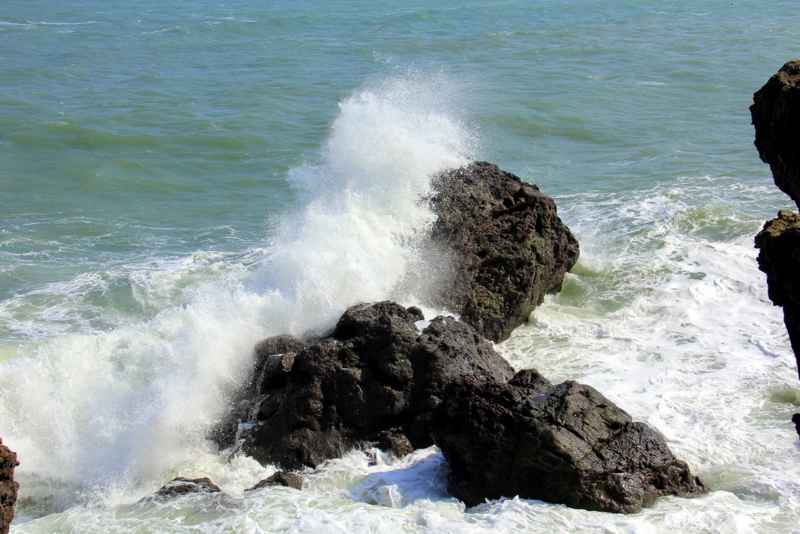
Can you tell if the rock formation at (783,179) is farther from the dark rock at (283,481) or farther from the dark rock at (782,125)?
the dark rock at (283,481)

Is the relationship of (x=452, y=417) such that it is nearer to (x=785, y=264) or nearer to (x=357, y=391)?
(x=357, y=391)

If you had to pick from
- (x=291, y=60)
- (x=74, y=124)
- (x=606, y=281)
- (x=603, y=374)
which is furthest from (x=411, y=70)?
(x=603, y=374)

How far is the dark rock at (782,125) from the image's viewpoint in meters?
4.07

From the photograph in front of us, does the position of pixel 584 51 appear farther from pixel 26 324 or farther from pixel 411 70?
pixel 26 324

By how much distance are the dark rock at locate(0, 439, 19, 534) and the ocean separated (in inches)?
29.0

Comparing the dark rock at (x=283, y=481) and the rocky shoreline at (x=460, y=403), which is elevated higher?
the rocky shoreline at (x=460, y=403)

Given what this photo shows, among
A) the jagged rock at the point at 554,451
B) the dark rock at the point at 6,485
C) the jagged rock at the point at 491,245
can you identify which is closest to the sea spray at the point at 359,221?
the jagged rock at the point at 491,245

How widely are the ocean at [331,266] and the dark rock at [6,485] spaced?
0.74 m

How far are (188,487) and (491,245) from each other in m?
4.05

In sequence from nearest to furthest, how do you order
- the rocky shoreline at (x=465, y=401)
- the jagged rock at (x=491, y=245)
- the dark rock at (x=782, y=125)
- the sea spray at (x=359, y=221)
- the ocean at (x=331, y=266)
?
the dark rock at (x=782, y=125) → the rocky shoreline at (x=465, y=401) → the ocean at (x=331, y=266) → the sea spray at (x=359, y=221) → the jagged rock at (x=491, y=245)

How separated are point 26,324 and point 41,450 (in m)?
3.22

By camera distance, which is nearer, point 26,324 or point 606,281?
point 26,324

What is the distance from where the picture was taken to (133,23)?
34.2 meters

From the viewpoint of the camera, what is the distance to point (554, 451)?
5125 millimetres
